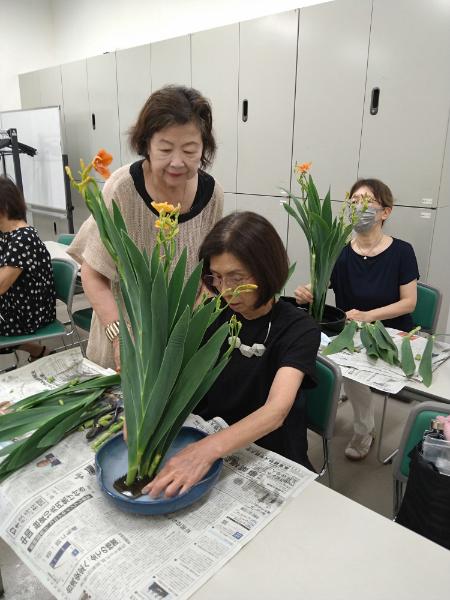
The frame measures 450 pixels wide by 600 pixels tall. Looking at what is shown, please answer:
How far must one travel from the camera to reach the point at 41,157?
5.05 metres

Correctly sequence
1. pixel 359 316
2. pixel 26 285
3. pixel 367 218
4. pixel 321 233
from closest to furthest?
pixel 321 233 < pixel 359 316 < pixel 367 218 < pixel 26 285

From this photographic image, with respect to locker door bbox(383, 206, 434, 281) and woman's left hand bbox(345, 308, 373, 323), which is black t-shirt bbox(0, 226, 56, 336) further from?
locker door bbox(383, 206, 434, 281)

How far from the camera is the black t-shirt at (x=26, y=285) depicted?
7.63 ft

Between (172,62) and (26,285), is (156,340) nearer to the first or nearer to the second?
(26,285)

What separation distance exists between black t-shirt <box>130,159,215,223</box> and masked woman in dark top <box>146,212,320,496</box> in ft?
1.01

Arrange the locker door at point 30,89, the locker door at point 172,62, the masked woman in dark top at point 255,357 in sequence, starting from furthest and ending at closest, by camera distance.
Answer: the locker door at point 30,89 < the locker door at point 172,62 < the masked woman in dark top at point 255,357

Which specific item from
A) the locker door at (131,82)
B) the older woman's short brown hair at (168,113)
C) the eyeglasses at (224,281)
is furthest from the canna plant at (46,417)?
the locker door at (131,82)

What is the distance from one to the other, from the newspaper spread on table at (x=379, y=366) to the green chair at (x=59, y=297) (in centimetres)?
158

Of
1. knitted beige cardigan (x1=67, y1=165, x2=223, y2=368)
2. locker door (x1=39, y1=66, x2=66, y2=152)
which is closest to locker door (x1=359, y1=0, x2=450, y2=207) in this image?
knitted beige cardigan (x1=67, y1=165, x2=223, y2=368)

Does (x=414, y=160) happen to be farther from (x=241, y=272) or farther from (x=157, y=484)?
(x=157, y=484)

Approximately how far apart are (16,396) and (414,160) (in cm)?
251

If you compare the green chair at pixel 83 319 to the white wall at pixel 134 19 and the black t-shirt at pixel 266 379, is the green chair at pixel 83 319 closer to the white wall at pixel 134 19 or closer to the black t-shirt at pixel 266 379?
the black t-shirt at pixel 266 379

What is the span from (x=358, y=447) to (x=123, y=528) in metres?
1.64

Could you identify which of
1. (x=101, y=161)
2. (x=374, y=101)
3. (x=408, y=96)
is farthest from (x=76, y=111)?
(x=101, y=161)
